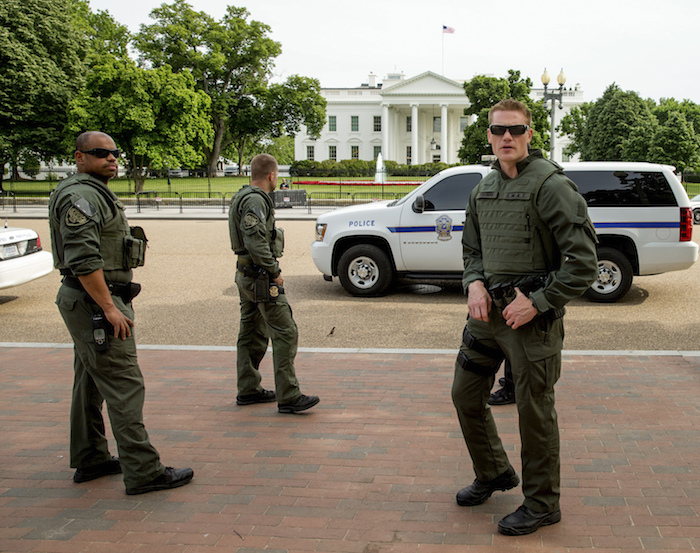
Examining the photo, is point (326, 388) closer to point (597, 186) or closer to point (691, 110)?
point (597, 186)

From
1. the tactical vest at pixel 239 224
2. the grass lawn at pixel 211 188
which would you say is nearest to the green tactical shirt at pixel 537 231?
the tactical vest at pixel 239 224

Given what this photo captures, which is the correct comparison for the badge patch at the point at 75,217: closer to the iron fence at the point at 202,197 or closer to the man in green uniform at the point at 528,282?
the man in green uniform at the point at 528,282

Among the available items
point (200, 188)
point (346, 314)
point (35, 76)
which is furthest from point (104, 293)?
point (35, 76)

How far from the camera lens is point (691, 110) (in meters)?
83.1

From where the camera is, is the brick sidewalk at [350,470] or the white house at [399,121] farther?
the white house at [399,121]

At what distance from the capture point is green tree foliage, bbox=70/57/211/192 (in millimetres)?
45594

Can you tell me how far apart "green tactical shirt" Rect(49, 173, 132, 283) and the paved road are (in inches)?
152

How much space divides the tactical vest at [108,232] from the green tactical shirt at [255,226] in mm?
1088

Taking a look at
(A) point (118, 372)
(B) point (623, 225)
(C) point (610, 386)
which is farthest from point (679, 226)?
(A) point (118, 372)

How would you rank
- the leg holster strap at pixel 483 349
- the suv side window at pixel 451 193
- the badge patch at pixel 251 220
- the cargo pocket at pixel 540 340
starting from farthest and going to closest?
the suv side window at pixel 451 193
the badge patch at pixel 251 220
the leg holster strap at pixel 483 349
the cargo pocket at pixel 540 340

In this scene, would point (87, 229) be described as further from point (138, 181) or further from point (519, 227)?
point (138, 181)

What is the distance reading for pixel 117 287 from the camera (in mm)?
3803

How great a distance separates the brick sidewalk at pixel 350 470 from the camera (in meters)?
3.31

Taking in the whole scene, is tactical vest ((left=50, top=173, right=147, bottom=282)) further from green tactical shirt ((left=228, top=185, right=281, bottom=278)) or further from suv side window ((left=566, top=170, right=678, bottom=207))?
suv side window ((left=566, top=170, right=678, bottom=207))
